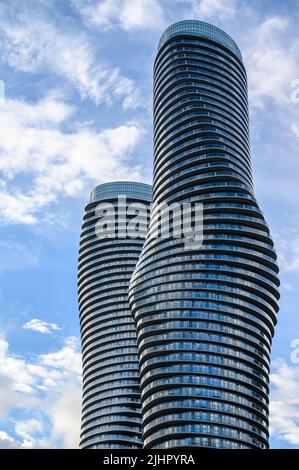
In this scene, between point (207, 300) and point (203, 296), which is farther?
point (203, 296)

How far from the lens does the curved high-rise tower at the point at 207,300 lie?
14688cm

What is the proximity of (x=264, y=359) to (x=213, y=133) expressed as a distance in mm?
58492

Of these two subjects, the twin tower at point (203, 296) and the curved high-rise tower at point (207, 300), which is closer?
the curved high-rise tower at point (207, 300)

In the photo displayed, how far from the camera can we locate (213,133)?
594ft

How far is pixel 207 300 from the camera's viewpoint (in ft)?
516

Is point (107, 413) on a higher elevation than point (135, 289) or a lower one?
lower

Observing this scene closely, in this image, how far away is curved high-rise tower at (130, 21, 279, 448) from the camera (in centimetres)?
14688

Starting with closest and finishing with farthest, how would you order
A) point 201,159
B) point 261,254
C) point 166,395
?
point 166,395, point 261,254, point 201,159

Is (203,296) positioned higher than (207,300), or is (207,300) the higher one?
(203,296)

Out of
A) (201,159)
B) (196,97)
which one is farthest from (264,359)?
(196,97)

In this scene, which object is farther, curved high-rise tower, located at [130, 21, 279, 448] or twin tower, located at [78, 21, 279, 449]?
twin tower, located at [78, 21, 279, 449]

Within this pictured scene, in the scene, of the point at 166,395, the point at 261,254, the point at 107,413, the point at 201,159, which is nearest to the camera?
the point at 166,395

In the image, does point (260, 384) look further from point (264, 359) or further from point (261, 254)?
point (261, 254)

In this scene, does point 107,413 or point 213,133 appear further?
point 107,413
